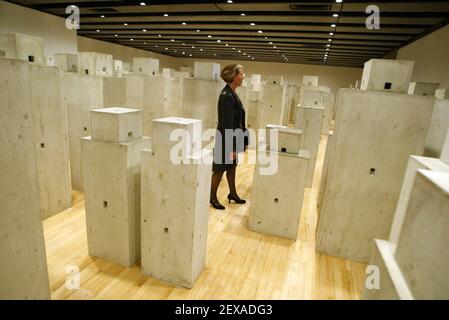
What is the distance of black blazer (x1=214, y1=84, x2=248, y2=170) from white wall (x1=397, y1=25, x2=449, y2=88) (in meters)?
4.21

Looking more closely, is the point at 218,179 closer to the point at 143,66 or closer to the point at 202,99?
the point at 202,99

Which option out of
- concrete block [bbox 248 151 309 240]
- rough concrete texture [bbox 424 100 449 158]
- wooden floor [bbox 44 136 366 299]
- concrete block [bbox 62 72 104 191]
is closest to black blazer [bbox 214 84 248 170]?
concrete block [bbox 248 151 309 240]

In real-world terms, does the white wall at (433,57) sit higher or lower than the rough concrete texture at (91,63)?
higher

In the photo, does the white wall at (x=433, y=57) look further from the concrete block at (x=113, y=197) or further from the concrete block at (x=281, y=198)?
the concrete block at (x=113, y=197)

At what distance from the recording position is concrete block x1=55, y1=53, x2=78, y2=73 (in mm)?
4020

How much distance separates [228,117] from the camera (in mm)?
3232

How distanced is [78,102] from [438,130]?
4045mm

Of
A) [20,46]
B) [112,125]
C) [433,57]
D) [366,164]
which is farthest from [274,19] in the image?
[112,125]

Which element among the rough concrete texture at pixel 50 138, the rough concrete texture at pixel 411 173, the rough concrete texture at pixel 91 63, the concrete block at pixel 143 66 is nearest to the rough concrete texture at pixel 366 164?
the rough concrete texture at pixel 411 173

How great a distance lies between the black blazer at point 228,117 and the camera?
3.20 m

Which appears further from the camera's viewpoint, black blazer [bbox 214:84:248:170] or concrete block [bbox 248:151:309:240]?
black blazer [bbox 214:84:248:170]

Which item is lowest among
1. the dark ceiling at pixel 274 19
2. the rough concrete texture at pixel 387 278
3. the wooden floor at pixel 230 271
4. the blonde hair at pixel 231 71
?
the wooden floor at pixel 230 271

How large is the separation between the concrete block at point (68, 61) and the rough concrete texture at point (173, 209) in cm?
281

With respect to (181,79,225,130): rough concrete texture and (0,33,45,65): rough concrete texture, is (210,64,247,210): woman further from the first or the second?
(0,33,45,65): rough concrete texture
